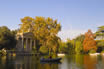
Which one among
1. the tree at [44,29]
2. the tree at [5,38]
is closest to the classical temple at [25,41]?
the tree at [44,29]

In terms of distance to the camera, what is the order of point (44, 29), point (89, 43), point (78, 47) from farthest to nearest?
point (78, 47)
point (89, 43)
point (44, 29)

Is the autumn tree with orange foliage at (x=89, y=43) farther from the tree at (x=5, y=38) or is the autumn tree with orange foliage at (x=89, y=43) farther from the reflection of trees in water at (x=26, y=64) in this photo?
the reflection of trees in water at (x=26, y=64)

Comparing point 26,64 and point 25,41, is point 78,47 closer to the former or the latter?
point 25,41

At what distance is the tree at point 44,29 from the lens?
7831cm

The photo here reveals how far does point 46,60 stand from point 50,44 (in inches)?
1452

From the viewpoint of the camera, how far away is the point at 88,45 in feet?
268

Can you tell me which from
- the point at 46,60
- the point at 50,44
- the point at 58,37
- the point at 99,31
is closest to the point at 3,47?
the point at 50,44

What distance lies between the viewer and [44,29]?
78.6 meters

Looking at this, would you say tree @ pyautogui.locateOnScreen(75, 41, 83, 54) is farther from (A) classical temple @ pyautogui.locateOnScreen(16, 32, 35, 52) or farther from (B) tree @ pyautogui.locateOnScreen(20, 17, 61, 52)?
(A) classical temple @ pyautogui.locateOnScreen(16, 32, 35, 52)

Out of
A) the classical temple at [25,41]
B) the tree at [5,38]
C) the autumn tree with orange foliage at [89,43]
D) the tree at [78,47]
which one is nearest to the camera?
the tree at [5,38]

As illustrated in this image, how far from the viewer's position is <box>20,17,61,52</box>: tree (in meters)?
78.3

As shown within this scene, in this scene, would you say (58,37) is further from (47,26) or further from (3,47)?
(3,47)

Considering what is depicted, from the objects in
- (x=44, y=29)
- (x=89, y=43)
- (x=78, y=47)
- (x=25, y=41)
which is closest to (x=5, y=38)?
(x=44, y=29)

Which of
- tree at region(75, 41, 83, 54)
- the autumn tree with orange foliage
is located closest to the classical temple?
tree at region(75, 41, 83, 54)
